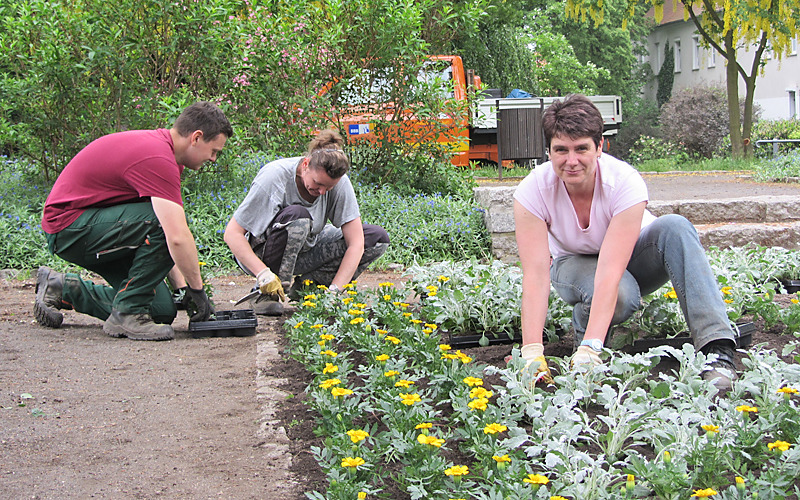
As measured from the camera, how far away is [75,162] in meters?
4.21

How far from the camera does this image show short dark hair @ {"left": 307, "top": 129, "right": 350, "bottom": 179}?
4215mm

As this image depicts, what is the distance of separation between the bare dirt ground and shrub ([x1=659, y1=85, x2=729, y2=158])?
62.6 ft

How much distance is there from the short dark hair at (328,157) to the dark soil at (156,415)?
3.04ft

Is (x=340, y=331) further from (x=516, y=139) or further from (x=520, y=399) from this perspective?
(x=516, y=139)

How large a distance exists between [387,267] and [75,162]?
110 inches

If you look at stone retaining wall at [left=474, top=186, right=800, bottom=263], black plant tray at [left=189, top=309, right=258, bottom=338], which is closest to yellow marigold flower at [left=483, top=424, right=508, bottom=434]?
black plant tray at [left=189, top=309, right=258, bottom=338]

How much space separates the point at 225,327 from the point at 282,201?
78cm

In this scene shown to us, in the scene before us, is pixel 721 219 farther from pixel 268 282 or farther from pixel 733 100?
pixel 733 100

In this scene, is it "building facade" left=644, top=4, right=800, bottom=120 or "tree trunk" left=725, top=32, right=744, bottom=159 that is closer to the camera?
"tree trunk" left=725, top=32, right=744, bottom=159

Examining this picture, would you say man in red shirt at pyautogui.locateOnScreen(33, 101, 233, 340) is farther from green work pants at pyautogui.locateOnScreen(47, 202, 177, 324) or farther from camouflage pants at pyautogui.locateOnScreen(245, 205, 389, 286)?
camouflage pants at pyautogui.locateOnScreen(245, 205, 389, 286)

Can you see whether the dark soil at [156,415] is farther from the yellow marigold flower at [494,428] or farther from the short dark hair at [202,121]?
the short dark hair at [202,121]

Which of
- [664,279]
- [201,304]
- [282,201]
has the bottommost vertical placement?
[201,304]

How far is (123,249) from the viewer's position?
13.7ft

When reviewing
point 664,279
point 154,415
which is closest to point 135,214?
point 154,415
